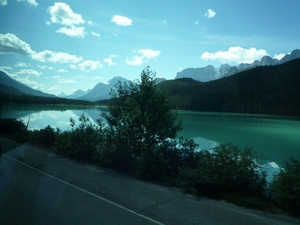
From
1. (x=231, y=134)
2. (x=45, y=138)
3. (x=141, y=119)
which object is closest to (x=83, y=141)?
(x=141, y=119)

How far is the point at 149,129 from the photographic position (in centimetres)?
995

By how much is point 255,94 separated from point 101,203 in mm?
101618

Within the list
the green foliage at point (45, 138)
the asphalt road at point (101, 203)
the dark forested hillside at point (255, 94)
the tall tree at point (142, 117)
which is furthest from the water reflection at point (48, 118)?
the dark forested hillside at point (255, 94)

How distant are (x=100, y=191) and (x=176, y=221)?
2489mm

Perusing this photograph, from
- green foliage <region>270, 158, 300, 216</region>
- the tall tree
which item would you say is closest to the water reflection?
the tall tree

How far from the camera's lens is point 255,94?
A: 98.4m

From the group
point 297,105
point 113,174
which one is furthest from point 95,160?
point 297,105

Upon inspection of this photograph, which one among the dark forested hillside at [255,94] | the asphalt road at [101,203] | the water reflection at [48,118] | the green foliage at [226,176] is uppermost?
the dark forested hillside at [255,94]

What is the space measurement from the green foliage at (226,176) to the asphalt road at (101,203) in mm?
515

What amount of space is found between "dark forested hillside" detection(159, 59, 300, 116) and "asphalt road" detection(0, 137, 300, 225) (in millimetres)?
82359

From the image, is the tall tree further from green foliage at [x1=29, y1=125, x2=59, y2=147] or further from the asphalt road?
green foliage at [x1=29, y1=125, x2=59, y2=147]

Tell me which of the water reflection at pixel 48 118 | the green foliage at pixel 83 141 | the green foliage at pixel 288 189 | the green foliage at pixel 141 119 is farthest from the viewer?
the water reflection at pixel 48 118

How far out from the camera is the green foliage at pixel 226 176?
268 inches

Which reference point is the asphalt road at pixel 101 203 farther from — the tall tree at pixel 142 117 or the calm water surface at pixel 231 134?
the calm water surface at pixel 231 134
